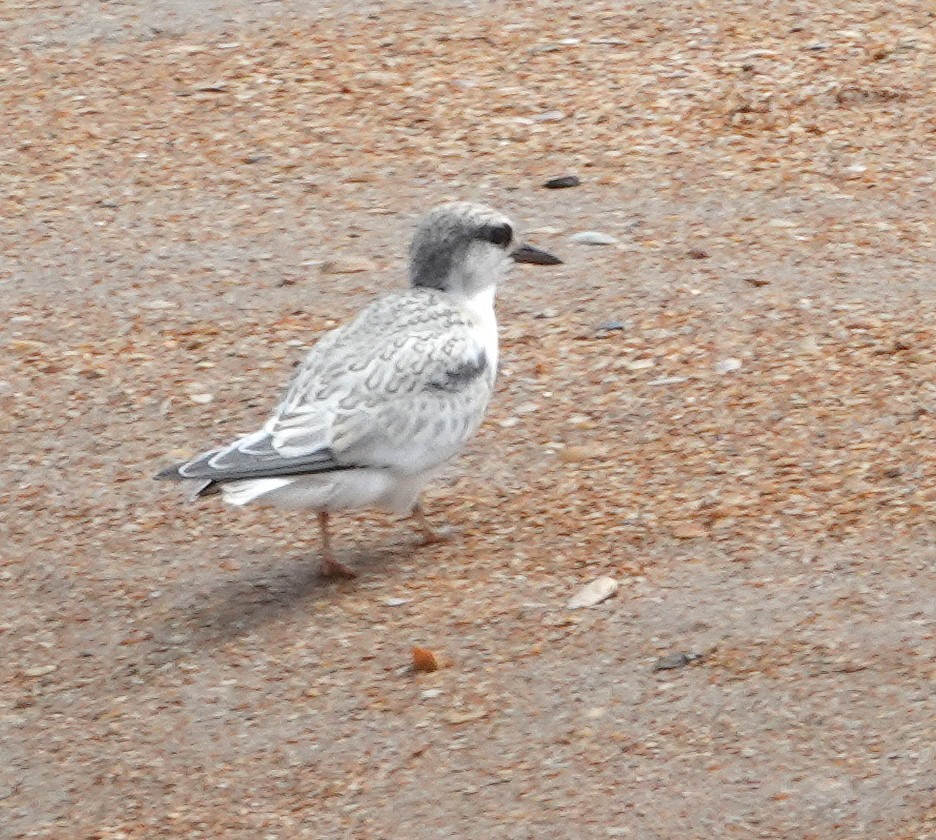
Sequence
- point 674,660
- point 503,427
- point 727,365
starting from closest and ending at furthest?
point 674,660 → point 503,427 → point 727,365

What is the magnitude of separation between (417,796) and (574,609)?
2.79ft

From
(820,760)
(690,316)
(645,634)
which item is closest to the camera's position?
(820,760)

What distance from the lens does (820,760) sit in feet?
14.6

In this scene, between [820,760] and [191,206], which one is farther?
[191,206]

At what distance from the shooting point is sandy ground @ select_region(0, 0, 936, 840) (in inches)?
182

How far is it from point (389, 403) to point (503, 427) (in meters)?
0.91

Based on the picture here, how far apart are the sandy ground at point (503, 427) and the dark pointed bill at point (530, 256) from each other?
459 mm

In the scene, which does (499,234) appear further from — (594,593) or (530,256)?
(594,593)

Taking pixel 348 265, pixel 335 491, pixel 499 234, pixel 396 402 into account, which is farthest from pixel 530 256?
pixel 348 265

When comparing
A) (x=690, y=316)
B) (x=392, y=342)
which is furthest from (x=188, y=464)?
(x=690, y=316)

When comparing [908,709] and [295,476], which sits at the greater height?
[295,476]

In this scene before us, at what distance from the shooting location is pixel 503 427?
20.4 feet

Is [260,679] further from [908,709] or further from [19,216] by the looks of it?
[19,216]

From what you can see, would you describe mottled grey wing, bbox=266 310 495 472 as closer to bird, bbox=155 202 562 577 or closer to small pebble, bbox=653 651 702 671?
bird, bbox=155 202 562 577
